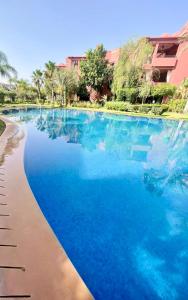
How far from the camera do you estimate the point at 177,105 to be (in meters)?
22.8

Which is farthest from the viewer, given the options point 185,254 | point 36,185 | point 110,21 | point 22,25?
point 110,21

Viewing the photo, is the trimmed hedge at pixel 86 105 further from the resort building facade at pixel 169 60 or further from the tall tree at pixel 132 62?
the resort building facade at pixel 169 60

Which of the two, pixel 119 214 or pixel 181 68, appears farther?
pixel 181 68

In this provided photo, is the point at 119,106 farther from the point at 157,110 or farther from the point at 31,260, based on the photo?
the point at 31,260

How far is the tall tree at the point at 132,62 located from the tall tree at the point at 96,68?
504cm

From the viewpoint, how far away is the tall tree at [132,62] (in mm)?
23422

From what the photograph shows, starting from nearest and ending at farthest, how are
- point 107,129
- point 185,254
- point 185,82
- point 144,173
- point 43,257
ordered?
1. point 43,257
2. point 185,254
3. point 144,173
4. point 107,129
5. point 185,82

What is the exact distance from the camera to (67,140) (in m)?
11.3

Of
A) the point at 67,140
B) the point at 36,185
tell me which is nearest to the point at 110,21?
the point at 67,140

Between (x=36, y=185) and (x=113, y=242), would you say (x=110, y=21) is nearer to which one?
(x=36, y=185)

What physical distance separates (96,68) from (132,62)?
27.1ft

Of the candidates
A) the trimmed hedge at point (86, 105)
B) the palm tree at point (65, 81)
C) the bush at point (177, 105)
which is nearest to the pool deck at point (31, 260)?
the bush at point (177, 105)

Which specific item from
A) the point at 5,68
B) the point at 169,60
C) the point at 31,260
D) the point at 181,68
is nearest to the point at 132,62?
the point at 169,60

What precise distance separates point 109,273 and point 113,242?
2.27 feet
